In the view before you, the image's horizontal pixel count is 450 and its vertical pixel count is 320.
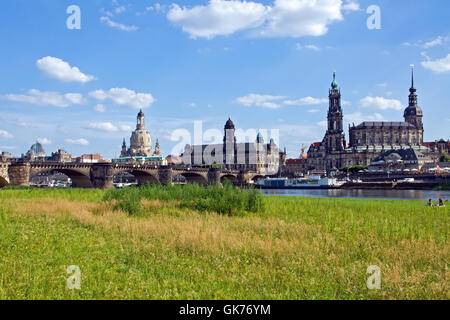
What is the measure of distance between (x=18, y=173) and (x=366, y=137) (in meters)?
152

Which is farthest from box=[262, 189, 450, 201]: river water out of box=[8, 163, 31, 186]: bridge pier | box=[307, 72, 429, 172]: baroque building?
box=[307, 72, 429, 172]: baroque building

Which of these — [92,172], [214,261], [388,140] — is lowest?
[214,261]

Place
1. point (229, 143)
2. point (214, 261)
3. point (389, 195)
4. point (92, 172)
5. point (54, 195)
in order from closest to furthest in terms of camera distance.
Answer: point (214, 261) < point (54, 195) < point (389, 195) < point (92, 172) < point (229, 143)

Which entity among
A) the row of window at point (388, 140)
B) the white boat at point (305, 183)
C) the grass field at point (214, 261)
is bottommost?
the white boat at point (305, 183)

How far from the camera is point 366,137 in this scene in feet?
588

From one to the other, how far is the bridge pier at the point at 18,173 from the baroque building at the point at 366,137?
12891 cm

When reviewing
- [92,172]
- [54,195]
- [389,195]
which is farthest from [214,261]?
[92,172]

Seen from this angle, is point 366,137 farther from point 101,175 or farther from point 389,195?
point 101,175

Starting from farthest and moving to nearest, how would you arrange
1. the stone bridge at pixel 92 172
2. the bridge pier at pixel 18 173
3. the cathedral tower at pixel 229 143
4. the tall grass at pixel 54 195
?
1. the cathedral tower at pixel 229 143
2. the stone bridge at pixel 92 172
3. the bridge pier at pixel 18 173
4. the tall grass at pixel 54 195

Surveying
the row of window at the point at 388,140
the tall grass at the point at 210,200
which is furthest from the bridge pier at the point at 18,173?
the row of window at the point at 388,140

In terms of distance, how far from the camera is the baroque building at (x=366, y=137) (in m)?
172

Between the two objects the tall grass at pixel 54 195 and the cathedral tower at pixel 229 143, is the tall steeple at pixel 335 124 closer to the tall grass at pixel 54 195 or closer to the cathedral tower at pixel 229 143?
the cathedral tower at pixel 229 143

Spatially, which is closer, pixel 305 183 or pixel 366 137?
pixel 305 183
